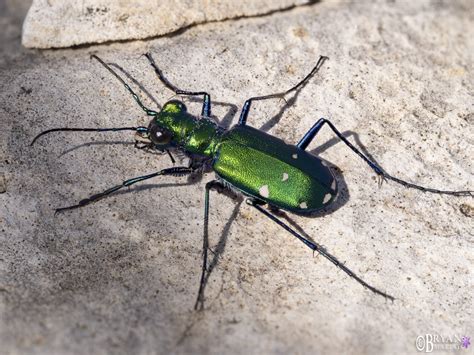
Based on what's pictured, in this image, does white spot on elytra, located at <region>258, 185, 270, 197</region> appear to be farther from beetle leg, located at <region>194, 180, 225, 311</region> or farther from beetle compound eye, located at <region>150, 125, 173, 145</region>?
beetle compound eye, located at <region>150, 125, 173, 145</region>

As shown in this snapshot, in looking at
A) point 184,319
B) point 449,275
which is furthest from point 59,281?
point 449,275

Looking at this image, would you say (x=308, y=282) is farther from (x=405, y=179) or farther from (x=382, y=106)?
(x=382, y=106)

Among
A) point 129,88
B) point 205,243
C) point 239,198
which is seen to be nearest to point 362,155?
point 239,198

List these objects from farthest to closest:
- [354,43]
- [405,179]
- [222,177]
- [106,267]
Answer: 1. [354,43]
2. [405,179]
3. [222,177]
4. [106,267]

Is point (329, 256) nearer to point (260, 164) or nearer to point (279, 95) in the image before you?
point (260, 164)

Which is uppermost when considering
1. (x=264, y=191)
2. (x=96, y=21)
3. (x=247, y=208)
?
(x=96, y=21)

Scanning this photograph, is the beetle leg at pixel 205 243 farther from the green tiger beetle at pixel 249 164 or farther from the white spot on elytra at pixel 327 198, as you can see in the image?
the white spot on elytra at pixel 327 198
